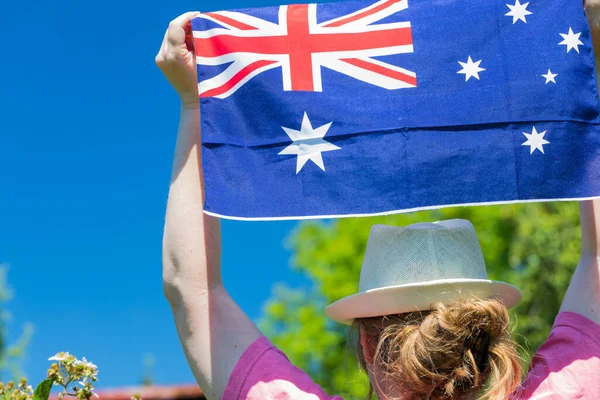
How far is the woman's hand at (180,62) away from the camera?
250 centimetres

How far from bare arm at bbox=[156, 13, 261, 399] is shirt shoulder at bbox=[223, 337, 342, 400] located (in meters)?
0.03

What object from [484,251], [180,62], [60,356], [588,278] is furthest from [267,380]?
[484,251]

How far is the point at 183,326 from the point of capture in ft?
7.22

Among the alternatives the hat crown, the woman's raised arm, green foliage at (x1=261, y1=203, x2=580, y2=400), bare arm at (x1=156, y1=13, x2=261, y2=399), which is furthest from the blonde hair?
green foliage at (x1=261, y1=203, x2=580, y2=400)

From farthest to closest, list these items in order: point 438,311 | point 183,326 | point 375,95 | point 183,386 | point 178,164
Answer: point 183,386 < point 375,95 < point 178,164 < point 183,326 < point 438,311

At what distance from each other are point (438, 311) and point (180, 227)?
713 mm

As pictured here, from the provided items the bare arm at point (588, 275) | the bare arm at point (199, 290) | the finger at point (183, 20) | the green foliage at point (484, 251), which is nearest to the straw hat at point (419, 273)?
the bare arm at point (588, 275)

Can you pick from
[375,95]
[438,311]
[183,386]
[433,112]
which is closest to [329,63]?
[375,95]

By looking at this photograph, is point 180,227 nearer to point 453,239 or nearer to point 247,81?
point 247,81

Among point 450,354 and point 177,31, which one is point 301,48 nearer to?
point 177,31

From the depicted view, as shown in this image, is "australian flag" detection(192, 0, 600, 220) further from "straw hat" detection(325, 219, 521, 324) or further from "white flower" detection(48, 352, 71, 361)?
"white flower" detection(48, 352, 71, 361)

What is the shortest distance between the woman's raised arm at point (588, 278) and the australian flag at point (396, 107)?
0.12m

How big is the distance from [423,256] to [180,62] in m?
0.93

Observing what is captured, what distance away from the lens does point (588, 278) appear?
2236mm
